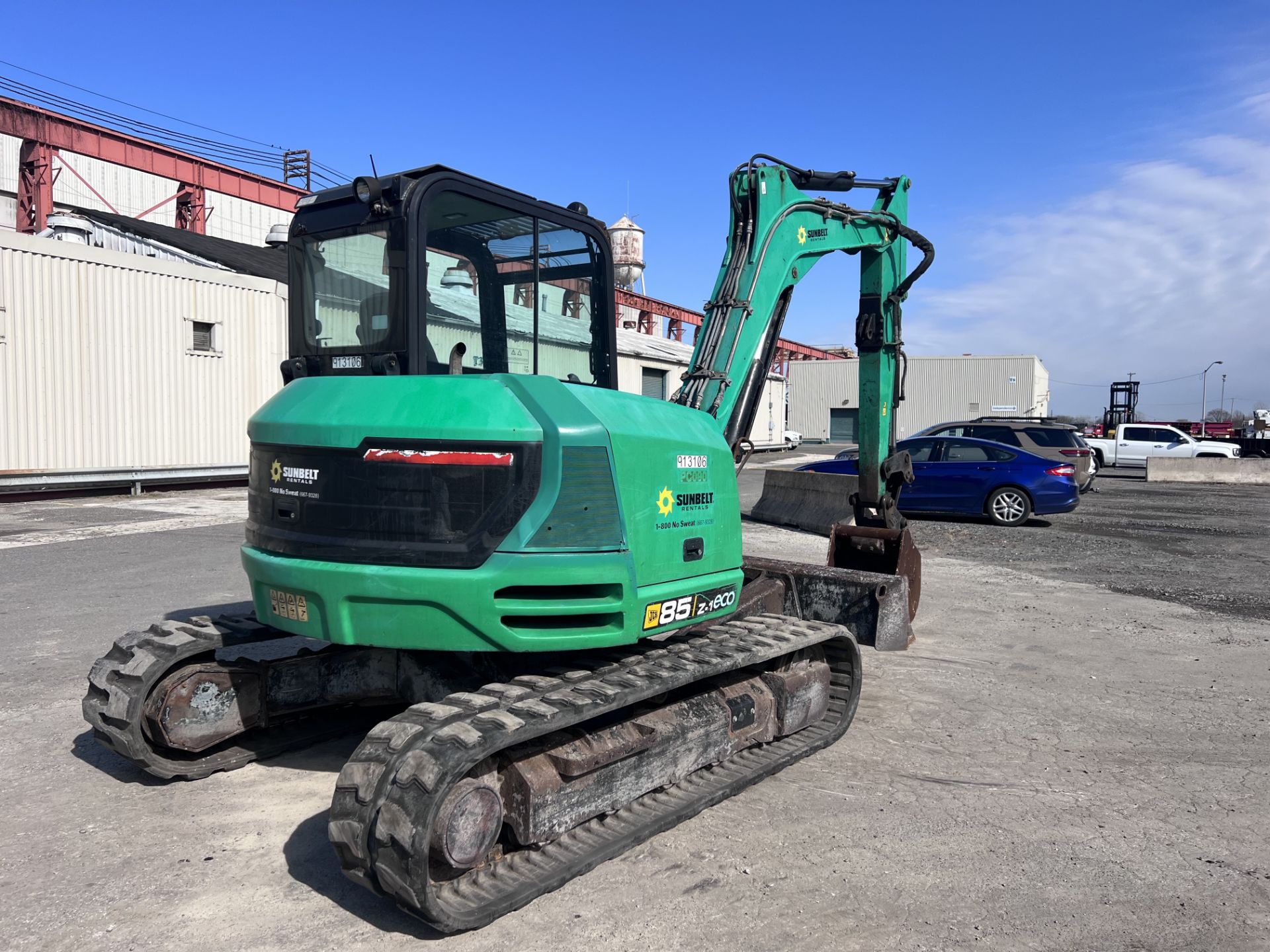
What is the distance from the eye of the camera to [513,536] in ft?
12.1

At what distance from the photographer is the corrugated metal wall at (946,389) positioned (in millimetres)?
55969

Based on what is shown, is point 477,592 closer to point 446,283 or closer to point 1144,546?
point 446,283

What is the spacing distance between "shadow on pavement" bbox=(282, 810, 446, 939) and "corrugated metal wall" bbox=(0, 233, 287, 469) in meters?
14.8

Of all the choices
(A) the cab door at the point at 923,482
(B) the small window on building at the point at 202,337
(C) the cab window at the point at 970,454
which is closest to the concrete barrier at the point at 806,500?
(A) the cab door at the point at 923,482

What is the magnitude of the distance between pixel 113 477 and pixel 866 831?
16533 mm

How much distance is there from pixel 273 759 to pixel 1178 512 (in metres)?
18.1

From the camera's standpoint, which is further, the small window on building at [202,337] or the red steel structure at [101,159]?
the red steel structure at [101,159]

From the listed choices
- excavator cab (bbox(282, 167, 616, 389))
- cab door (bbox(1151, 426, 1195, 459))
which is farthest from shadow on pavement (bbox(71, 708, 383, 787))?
cab door (bbox(1151, 426, 1195, 459))

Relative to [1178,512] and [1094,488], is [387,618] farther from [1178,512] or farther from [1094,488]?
[1094,488]

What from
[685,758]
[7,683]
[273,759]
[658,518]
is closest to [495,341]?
[658,518]

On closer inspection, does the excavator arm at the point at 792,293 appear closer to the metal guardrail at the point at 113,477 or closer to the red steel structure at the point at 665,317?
the metal guardrail at the point at 113,477

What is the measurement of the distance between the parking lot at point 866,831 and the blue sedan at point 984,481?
7.73 metres

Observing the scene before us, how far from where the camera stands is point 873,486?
25.5 feet

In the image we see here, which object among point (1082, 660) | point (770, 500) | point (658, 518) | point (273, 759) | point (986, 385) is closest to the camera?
point (658, 518)
